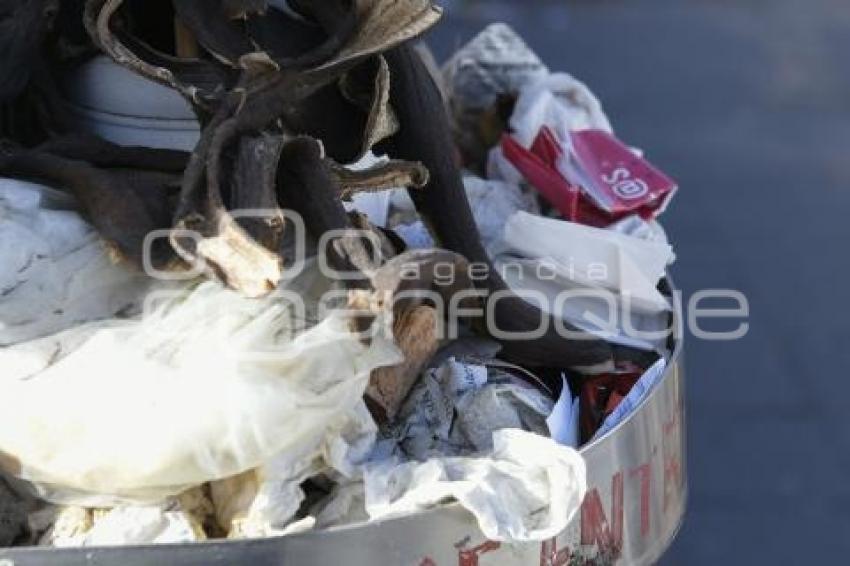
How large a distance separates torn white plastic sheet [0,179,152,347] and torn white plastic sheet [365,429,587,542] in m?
0.36

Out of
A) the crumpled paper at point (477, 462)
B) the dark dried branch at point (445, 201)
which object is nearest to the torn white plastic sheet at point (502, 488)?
the crumpled paper at point (477, 462)

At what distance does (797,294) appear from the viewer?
4.81 metres

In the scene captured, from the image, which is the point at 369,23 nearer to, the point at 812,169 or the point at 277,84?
the point at 277,84

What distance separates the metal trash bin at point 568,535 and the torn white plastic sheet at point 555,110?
0.61 m

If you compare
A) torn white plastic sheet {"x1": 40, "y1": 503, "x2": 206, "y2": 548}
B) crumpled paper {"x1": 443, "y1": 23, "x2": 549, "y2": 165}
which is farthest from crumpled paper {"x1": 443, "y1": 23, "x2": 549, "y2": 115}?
torn white plastic sheet {"x1": 40, "y1": 503, "x2": 206, "y2": 548}

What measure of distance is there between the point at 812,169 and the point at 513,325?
153 inches

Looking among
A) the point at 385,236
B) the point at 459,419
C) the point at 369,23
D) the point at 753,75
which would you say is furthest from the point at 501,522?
the point at 753,75

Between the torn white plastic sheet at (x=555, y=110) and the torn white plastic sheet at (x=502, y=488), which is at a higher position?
the torn white plastic sheet at (x=502, y=488)

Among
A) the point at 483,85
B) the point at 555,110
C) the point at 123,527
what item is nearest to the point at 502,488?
the point at 123,527

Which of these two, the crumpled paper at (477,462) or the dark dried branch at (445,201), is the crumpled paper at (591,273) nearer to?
the dark dried branch at (445,201)

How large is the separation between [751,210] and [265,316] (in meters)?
3.94

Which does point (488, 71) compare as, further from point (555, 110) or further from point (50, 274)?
point (50, 274)

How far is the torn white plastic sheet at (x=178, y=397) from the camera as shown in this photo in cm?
155

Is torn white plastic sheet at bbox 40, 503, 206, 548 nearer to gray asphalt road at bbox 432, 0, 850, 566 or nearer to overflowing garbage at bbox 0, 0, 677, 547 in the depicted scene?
overflowing garbage at bbox 0, 0, 677, 547
